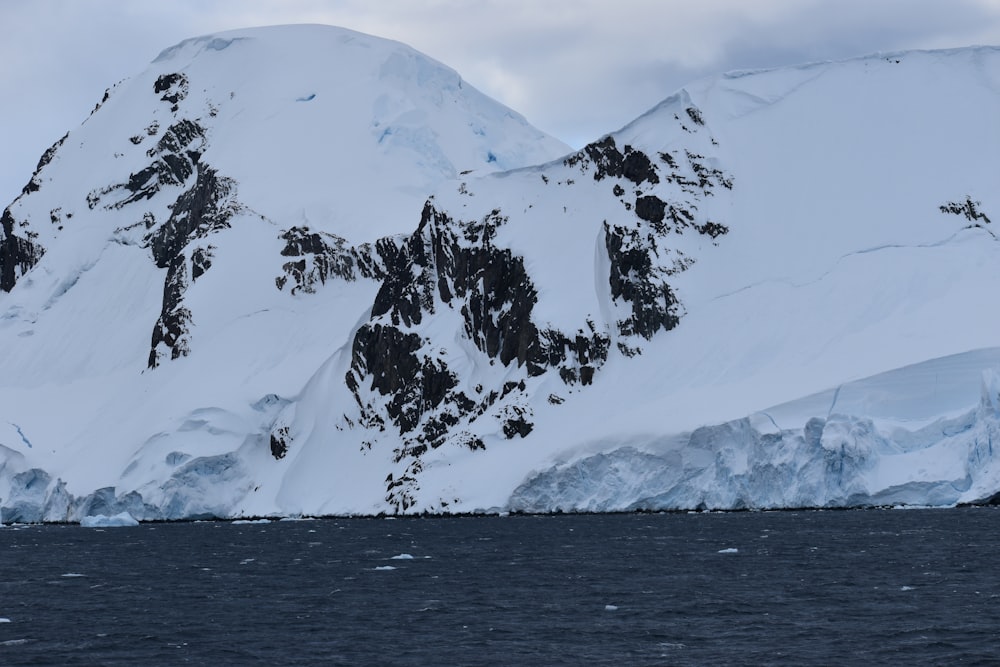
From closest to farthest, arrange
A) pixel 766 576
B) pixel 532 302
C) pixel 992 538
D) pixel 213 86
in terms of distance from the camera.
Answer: pixel 766 576
pixel 992 538
pixel 532 302
pixel 213 86

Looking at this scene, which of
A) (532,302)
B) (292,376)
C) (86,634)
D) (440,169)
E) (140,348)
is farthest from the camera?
(440,169)

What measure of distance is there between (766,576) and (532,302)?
242ft

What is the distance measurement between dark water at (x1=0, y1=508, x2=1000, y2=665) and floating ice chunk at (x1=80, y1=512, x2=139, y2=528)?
33635mm

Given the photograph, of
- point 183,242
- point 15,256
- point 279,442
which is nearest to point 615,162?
point 279,442

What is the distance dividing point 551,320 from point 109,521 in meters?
41.4

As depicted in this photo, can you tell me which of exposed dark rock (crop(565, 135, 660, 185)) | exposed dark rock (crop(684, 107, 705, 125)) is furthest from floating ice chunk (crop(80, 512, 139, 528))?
exposed dark rock (crop(684, 107, 705, 125))

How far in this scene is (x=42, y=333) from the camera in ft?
570

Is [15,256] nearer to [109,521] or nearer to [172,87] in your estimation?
[172,87]

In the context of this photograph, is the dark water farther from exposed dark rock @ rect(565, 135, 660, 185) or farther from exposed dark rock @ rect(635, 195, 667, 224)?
exposed dark rock @ rect(565, 135, 660, 185)

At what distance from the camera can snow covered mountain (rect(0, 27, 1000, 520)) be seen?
359 feet

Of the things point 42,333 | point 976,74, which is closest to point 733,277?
point 976,74

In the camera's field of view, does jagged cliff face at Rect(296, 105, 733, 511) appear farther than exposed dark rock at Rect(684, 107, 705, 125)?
No

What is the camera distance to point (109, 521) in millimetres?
127375

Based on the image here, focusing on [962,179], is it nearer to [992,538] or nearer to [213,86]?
[992,538]
